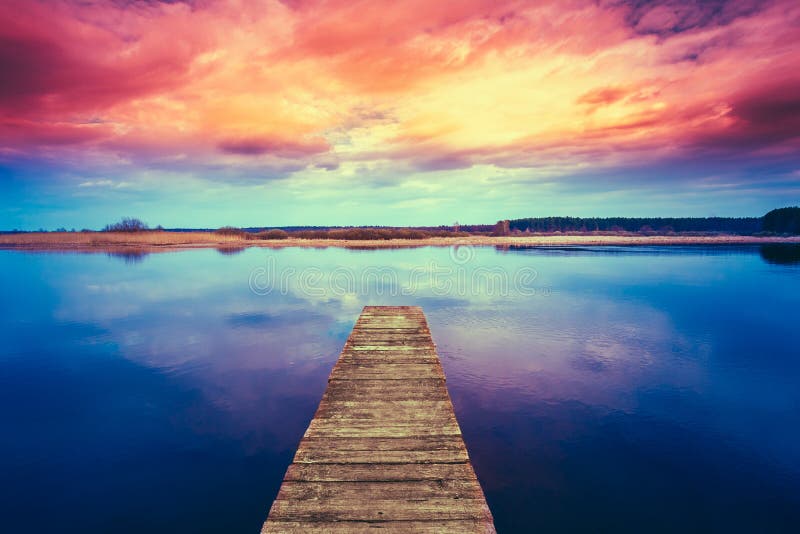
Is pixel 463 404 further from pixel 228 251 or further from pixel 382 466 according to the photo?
pixel 228 251

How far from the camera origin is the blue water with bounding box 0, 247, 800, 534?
680 cm

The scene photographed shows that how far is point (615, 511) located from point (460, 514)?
3882 mm

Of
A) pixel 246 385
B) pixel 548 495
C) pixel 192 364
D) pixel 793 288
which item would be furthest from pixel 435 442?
pixel 793 288

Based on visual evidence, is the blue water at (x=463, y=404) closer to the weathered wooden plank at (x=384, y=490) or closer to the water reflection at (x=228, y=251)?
the weathered wooden plank at (x=384, y=490)

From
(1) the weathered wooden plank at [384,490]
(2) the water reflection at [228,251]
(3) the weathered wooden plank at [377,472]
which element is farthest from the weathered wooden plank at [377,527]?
(2) the water reflection at [228,251]

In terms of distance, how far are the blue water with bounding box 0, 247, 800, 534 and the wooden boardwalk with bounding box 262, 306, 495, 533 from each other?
5.60ft

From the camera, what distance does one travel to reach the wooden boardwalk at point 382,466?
14.5 ft

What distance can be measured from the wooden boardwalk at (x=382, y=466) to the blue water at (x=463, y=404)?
5.60 feet

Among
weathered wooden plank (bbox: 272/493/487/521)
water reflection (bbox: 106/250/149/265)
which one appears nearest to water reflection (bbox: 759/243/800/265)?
weathered wooden plank (bbox: 272/493/487/521)

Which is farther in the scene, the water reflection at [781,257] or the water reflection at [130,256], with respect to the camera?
the water reflection at [781,257]

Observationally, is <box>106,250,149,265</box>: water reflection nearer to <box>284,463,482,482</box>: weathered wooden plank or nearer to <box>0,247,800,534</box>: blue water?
<box>0,247,800,534</box>: blue water

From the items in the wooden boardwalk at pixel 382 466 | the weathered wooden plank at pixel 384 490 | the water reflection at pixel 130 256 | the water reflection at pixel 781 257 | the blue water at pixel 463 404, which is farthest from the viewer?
the water reflection at pixel 781 257

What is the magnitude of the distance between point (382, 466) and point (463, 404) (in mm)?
5285

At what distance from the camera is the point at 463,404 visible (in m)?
10.3
